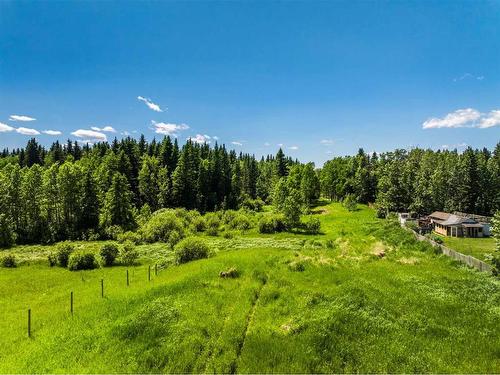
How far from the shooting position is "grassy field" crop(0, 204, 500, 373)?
13156 mm

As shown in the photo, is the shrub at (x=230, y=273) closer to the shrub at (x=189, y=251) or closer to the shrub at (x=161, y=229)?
the shrub at (x=189, y=251)

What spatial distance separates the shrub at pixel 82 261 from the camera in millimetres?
32844

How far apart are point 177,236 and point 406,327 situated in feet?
112

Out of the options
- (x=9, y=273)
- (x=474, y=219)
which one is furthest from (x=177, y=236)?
(x=474, y=219)

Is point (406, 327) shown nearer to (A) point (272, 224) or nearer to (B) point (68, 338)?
(B) point (68, 338)

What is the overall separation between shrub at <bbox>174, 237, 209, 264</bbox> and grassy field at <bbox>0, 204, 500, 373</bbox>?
5.32 meters

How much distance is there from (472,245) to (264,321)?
40105 mm

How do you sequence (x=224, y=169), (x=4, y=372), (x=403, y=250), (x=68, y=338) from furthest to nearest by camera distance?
(x=224, y=169) < (x=403, y=250) < (x=68, y=338) < (x=4, y=372)

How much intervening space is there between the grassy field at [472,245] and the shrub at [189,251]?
31048 millimetres

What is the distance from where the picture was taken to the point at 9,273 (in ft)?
103

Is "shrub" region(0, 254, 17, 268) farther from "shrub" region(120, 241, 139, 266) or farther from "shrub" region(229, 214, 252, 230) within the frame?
"shrub" region(229, 214, 252, 230)

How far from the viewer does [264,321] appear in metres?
16.6

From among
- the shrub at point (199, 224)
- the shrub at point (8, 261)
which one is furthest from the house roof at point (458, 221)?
the shrub at point (8, 261)

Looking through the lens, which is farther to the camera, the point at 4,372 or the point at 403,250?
the point at 403,250
